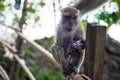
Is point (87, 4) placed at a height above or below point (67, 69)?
above

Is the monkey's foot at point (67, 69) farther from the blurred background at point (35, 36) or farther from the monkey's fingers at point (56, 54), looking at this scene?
the blurred background at point (35, 36)

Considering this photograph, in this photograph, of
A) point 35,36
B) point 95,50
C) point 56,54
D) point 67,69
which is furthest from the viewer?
point 35,36

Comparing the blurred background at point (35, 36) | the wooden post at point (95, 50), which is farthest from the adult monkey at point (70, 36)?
the blurred background at point (35, 36)

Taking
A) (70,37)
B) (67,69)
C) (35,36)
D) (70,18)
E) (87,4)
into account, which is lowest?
(35,36)

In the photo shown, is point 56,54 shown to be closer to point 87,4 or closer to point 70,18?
point 70,18

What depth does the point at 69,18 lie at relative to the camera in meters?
2.77

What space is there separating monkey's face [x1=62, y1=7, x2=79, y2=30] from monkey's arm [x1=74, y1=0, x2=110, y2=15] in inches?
9.9

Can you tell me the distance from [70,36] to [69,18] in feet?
0.56

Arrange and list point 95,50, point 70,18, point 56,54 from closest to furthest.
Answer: point 95,50 < point 70,18 < point 56,54

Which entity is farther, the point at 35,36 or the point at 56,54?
the point at 35,36

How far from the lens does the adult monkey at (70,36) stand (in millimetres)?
2648

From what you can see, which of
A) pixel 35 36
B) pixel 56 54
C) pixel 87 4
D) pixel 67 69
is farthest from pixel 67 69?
pixel 35 36

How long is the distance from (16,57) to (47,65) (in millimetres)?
2906

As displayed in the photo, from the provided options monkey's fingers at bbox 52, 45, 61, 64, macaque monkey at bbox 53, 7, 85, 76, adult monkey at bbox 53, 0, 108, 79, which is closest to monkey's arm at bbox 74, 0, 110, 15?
adult monkey at bbox 53, 0, 108, 79
